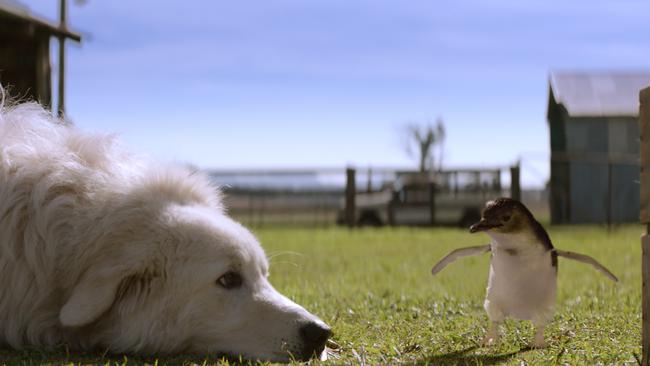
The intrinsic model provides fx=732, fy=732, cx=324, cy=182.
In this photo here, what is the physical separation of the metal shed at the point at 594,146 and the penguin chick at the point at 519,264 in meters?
15.1

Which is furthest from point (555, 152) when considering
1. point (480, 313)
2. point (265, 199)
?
point (480, 313)

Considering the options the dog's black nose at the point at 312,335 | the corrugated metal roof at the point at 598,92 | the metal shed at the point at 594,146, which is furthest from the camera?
the corrugated metal roof at the point at 598,92

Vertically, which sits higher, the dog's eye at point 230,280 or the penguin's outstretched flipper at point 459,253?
the penguin's outstretched flipper at point 459,253

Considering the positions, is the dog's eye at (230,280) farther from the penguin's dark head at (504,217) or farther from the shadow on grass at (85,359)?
the penguin's dark head at (504,217)

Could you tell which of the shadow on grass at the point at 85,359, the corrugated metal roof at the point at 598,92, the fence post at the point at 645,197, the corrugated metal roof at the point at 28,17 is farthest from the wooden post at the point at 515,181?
the shadow on grass at the point at 85,359

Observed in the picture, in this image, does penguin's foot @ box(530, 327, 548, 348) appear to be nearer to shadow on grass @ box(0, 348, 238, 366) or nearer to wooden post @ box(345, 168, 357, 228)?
shadow on grass @ box(0, 348, 238, 366)

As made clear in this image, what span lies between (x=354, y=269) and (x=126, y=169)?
4.88m

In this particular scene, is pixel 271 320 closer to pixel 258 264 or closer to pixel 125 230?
pixel 258 264

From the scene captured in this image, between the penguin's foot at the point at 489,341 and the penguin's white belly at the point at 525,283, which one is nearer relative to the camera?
the penguin's white belly at the point at 525,283

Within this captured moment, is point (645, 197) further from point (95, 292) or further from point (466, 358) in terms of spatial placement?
point (95, 292)

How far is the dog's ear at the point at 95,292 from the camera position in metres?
3.30

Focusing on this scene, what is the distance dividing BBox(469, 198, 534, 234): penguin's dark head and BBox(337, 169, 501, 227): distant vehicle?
47.7ft

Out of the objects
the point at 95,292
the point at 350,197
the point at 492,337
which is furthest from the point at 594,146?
the point at 95,292

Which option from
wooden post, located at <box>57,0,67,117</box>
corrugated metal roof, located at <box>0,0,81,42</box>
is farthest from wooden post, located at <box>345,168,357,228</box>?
corrugated metal roof, located at <box>0,0,81,42</box>
